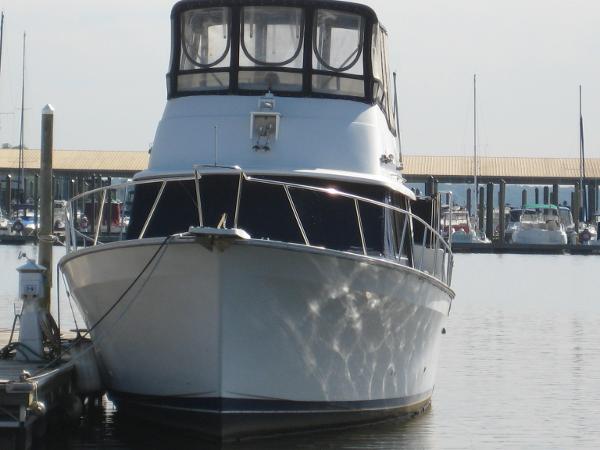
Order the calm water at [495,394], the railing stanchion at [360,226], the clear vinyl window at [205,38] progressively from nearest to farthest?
1. the railing stanchion at [360,226]
2. the calm water at [495,394]
3. the clear vinyl window at [205,38]

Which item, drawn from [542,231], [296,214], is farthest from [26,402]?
[542,231]

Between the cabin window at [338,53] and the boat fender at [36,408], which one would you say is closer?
the boat fender at [36,408]

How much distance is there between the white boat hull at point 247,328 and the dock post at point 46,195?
2641 mm

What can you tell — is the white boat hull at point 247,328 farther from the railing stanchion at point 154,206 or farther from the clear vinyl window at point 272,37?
the clear vinyl window at point 272,37

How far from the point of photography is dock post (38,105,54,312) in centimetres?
1875

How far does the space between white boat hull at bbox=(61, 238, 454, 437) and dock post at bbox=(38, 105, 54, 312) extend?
2.64 metres

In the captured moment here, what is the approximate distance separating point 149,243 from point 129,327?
1.36 meters

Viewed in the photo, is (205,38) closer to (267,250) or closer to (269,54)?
(269,54)

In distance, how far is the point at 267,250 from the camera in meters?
14.3

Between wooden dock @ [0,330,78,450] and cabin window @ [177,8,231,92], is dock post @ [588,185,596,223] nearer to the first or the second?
cabin window @ [177,8,231,92]

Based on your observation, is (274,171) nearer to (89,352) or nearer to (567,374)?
(89,352)

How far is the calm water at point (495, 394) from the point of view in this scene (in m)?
16.3

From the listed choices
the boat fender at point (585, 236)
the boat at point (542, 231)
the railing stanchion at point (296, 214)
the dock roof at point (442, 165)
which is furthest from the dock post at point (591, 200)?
the railing stanchion at point (296, 214)

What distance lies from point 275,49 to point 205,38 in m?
0.90
